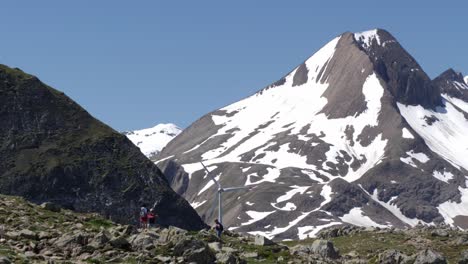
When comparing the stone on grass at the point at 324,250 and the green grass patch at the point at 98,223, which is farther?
the stone on grass at the point at 324,250

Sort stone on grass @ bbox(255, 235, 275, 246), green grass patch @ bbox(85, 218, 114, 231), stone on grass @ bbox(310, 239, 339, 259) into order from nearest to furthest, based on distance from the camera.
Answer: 1. green grass patch @ bbox(85, 218, 114, 231)
2. stone on grass @ bbox(255, 235, 275, 246)
3. stone on grass @ bbox(310, 239, 339, 259)

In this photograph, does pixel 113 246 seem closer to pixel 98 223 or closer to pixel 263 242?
pixel 98 223

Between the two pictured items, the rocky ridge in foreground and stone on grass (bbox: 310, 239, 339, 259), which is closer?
the rocky ridge in foreground

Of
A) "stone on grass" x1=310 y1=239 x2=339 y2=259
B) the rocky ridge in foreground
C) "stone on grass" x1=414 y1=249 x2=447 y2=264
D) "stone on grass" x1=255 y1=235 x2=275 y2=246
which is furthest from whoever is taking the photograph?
"stone on grass" x1=310 y1=239 x2=339 y2=259

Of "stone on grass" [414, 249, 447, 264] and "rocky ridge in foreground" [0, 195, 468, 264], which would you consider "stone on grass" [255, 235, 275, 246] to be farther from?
"stone on grass" [414, 249, 447, 264]

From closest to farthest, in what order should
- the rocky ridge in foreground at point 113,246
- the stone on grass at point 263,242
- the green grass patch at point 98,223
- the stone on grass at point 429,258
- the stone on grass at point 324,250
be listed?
the rocky ridge in foreground at point 113,246 < the green grass patch at point 98,223 < the stone on grass at point 429,258 < the stone on grass at point 263,242 < the stone on grass at point 324,250

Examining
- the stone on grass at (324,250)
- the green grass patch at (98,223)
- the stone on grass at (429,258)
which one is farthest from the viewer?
the stone on grass at (324,250)

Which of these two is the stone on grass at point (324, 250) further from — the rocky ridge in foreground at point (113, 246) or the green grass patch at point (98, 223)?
the green grass patch at point (98, 223)

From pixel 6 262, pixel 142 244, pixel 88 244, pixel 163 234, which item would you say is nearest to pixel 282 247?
pixel 163 234

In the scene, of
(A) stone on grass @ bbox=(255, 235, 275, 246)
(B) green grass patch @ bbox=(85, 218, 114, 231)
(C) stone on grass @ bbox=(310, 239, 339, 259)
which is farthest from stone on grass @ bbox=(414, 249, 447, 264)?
(B) green grass patch @ bbox=(85, 218, 114, 231)

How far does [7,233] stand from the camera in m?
37.8

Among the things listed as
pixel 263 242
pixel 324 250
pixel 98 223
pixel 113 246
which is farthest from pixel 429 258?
pixel 98 223

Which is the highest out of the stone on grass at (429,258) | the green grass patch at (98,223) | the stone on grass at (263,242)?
the green grass patch at (98,223)

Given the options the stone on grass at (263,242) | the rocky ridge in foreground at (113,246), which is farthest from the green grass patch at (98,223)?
the stone on grass at (263,242)
